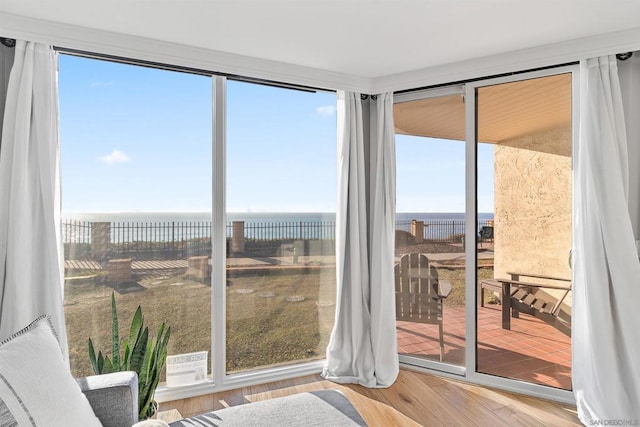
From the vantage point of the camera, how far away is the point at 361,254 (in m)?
3.58

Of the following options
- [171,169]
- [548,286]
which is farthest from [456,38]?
[171,169]

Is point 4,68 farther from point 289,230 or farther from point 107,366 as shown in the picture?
point 289,230

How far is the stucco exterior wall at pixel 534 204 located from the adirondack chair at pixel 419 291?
0.51m

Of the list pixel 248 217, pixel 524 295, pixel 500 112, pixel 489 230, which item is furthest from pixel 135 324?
pixel 500 112

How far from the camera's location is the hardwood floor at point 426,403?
2.75 metres

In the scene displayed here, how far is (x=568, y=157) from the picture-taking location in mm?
3021

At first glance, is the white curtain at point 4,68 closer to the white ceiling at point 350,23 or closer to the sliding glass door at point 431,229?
the white ceiling at point 350,23

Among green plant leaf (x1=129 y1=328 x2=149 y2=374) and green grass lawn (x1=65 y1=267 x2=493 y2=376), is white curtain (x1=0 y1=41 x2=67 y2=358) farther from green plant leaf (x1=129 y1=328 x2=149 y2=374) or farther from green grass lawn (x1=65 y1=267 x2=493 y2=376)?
green plant leaf (x1=129 y1=328 x2=149 y2=374)

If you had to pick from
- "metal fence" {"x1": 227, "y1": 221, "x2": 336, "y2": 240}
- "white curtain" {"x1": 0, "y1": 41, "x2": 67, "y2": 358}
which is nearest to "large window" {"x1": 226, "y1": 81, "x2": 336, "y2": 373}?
"metal fence" {"x1": 227, "y1": 221, "x2": 336, "y2": 240}

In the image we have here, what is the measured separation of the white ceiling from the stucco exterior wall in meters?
0.74

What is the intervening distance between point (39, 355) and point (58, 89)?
2027 mm

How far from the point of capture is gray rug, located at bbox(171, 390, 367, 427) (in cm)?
172

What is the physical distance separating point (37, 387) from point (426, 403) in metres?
2.51

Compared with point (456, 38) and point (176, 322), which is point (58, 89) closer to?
point (176, 322)
